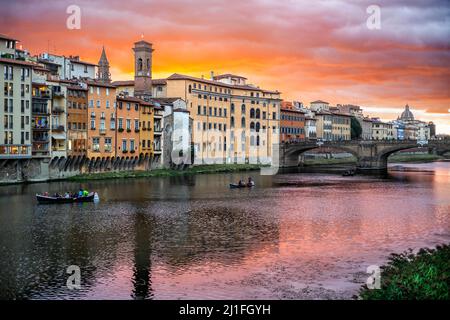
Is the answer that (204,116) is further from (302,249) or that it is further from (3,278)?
(3,278)

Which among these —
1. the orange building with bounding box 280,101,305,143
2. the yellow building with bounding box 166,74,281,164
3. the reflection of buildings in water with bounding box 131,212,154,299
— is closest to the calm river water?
the reflection of buildings in water with bounding box 131,212,154,299

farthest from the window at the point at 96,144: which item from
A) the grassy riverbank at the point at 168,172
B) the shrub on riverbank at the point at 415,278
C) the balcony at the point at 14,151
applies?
the shrub on riverbank at the point at 415,278

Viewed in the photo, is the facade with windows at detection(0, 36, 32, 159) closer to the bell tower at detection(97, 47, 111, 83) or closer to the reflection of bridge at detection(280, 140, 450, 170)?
the reflection of bridge at detection(280, 140, 450, 170)

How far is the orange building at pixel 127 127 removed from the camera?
292 ft

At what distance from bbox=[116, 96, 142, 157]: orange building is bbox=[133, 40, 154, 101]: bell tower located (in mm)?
15497

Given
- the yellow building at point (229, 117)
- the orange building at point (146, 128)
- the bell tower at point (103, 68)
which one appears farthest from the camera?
the bell tower at point (103, 68)

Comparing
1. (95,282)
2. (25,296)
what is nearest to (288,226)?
(95,282)

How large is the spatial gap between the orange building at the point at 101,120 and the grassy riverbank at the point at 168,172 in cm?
369

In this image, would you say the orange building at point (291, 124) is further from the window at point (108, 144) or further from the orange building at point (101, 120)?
the window at point (108, 144)

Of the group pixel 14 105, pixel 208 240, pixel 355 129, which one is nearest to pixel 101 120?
pixel 14 105

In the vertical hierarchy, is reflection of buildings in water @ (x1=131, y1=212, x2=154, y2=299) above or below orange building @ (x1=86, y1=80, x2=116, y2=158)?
below

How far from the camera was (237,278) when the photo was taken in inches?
1116

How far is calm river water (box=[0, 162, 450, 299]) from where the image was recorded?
88.5ft

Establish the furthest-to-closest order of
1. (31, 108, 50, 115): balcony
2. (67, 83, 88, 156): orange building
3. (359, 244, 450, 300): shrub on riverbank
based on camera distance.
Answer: (67, 83, 88, 156): orange building < (31, 108, 50, 115): balcony < (359, 244, 450, 300): shrub on riverbank
